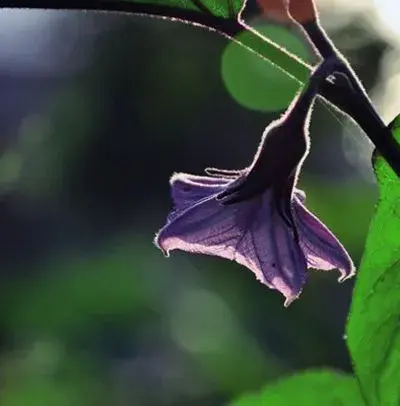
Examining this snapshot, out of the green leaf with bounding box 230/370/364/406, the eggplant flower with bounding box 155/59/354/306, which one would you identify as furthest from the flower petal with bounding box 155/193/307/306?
the green leaf with bounding box 230/370/364/406

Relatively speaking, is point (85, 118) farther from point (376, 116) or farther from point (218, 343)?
point (376, 116)

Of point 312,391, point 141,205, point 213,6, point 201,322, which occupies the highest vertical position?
point 213,6

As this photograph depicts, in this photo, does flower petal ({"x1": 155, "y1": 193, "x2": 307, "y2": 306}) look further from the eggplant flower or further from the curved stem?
the curved stem

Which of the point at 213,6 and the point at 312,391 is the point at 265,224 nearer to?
the point at 213,6

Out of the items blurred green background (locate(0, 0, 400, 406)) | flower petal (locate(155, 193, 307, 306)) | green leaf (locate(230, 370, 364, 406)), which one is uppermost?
flower petal (locate(155, 193, 307, 306))

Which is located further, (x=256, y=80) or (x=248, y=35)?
(x=256, y=80)

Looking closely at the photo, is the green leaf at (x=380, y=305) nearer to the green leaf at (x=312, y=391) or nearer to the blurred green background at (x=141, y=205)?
the blurred green background at (x=141, y=205)

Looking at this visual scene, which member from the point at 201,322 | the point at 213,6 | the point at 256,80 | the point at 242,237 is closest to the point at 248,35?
the point at 213,6
